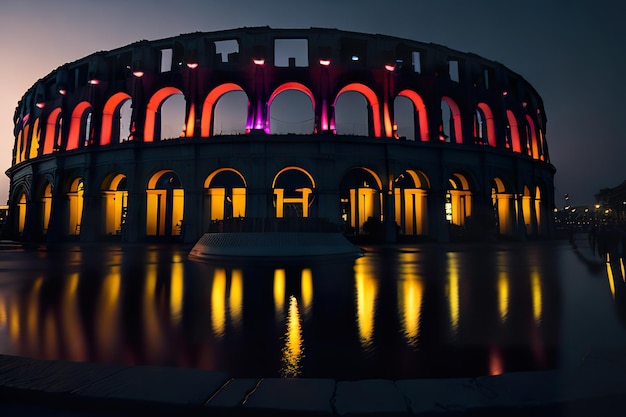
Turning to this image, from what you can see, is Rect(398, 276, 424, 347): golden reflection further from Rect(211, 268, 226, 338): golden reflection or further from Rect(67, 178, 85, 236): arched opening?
Rect(67, 178, 85, 236): arched opening

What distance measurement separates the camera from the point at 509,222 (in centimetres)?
3144

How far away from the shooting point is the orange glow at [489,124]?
31656 mm

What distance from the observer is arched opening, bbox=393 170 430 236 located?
28781 mm

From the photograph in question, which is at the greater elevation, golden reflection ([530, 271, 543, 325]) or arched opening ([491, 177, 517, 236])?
arched opening ([491, 177, 517, 236])

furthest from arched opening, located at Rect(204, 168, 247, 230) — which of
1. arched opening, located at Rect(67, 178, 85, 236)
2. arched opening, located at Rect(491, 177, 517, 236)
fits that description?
arched opening, located at Rect(491, 177, 517, 236)

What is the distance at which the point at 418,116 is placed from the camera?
1164 inches

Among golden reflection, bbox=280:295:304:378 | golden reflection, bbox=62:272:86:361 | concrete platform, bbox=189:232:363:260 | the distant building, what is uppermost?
the distant building

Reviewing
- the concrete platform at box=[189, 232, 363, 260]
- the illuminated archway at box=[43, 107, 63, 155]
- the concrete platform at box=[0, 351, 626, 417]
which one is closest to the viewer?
the concrete platform at box=[0, 351, 626, 417]

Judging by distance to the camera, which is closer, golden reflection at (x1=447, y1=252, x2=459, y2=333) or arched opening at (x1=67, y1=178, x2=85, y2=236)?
golden reflection at (x1=447, y1=252, x2=459, y2=333)

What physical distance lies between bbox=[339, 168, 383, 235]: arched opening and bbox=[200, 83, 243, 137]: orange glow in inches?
480

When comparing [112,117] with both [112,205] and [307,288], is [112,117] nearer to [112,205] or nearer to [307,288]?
[112,205]

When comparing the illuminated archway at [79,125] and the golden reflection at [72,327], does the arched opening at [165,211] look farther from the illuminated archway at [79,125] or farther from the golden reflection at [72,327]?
the golden reflection at [72,327]

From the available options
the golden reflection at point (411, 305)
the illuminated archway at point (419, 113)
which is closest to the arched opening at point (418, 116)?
the illuminated archway at point (419, 113)

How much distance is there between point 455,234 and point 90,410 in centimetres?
2949
